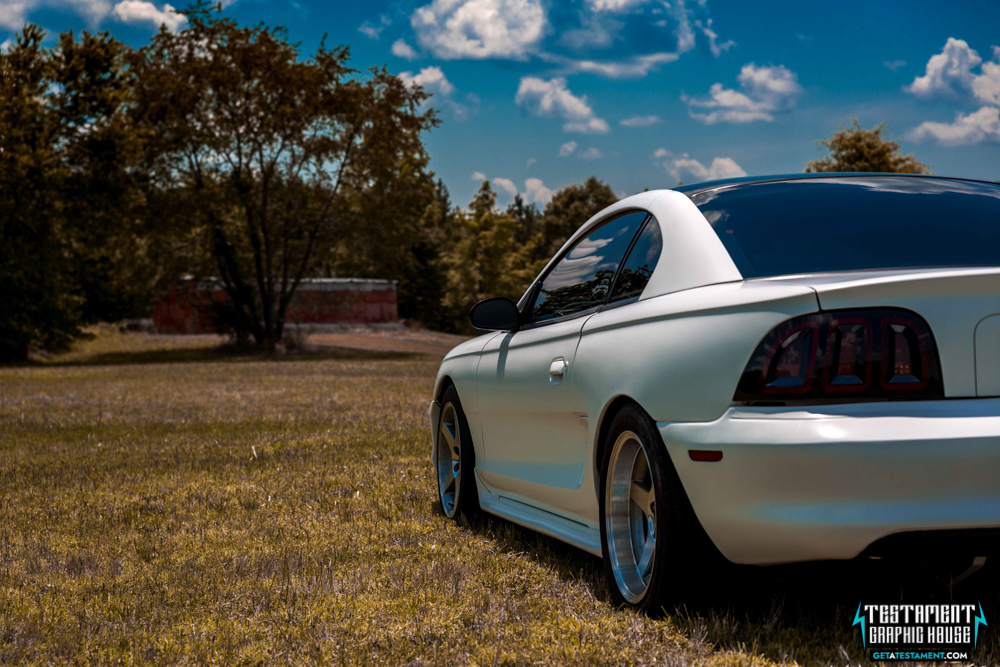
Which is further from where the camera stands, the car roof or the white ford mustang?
the car roof

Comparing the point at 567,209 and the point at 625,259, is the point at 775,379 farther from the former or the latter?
the point at 567,209

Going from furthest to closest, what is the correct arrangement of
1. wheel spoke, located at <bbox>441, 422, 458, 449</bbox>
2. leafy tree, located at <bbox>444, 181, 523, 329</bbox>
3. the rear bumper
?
leafy tree, located at <bbox>444, 181, 523, 329</bbox> < wheel spoke, located at <bbox>441, 422, 458, 449</bbox> < the rear bumper

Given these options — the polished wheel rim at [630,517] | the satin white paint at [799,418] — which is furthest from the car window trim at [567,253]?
the polished wheel rim at [630,517]

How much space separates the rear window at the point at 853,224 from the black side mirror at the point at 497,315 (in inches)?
53.9

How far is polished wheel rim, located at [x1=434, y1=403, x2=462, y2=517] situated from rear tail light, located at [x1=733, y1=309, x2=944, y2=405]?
3047 mm

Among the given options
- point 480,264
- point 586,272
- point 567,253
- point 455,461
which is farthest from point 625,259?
point 480,264

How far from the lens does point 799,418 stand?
3.03 m

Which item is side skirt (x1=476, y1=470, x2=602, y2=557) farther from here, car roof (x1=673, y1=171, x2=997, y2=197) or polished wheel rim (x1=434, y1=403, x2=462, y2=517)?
car roof (x1=673, y1=171, x2=997, y2=197)

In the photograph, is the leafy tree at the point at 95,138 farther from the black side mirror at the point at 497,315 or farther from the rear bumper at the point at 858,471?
the rear bumper at the point at 858,471

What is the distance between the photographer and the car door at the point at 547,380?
4.38 meters

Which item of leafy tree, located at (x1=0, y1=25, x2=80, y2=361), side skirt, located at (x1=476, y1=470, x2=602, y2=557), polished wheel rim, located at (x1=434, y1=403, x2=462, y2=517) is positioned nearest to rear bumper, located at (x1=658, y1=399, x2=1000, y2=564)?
side skirt, located at (x1=476, y1=470, x2=602, y2=557)

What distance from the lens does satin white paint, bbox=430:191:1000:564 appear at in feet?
9.68

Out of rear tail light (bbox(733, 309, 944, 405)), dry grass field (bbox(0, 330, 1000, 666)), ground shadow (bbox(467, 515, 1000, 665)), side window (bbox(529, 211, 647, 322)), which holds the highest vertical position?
Answer: side window (bbox(529, 211, 647, 322))

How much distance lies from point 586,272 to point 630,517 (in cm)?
131
